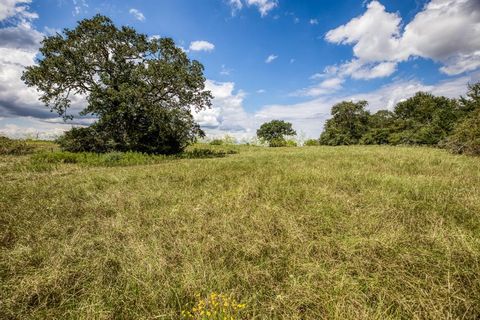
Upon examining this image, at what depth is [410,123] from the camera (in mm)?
42469

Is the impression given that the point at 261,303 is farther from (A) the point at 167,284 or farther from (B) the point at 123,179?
(B) the point at 123,179

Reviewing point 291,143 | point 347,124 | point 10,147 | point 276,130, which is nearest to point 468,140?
point 10,147

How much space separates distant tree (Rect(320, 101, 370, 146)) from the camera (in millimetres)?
50812

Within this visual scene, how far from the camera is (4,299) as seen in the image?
Result: 2287mm

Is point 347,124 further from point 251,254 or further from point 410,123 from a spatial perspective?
point 251,254

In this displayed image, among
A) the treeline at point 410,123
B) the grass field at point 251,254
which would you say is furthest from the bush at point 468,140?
the grass field at point 251,254

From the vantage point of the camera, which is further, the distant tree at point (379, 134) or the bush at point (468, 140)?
the distant tree at point (379, 134)

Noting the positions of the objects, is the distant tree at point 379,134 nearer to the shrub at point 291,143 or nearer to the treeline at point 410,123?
the treeline at point 410,123

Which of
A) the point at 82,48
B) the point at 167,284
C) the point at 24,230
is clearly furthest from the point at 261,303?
the point at 82,48

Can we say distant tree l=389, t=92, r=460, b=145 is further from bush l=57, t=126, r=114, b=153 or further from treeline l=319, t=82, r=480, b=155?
bush l=57, t=126, r=114, b=153

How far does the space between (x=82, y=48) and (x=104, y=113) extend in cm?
451

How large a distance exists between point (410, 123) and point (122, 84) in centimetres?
4647

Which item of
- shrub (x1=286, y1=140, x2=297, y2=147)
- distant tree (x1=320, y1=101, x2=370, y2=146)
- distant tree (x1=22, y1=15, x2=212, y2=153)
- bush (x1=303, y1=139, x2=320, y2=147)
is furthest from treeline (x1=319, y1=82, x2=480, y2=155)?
distant tree (x1=22, y1=15, x2=212, y2=153)

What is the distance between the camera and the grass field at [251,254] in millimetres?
2172
